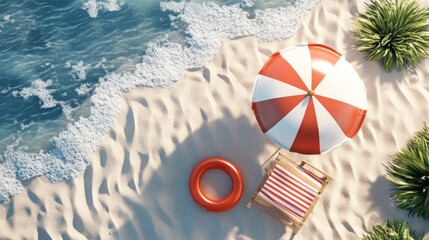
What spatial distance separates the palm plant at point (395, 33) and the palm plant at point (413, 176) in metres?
1.23

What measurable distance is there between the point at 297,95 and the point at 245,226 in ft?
8.23

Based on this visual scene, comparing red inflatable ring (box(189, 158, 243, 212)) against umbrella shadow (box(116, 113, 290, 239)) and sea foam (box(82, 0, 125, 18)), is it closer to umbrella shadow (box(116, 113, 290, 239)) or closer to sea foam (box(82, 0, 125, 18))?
umbrella shadow (box(116, 113, 290, 239))

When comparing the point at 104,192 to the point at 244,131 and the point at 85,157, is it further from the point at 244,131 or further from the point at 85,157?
the point at 244,131

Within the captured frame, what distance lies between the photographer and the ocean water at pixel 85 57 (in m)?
7.13

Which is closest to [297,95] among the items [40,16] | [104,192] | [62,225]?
[104,192]

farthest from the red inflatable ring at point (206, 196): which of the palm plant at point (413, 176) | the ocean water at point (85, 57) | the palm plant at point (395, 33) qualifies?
the palm plant at point (395, 33)

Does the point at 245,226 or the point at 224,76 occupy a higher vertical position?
the point at 224,76

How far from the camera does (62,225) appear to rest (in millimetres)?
6789

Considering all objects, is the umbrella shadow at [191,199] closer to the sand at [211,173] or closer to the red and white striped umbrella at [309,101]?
the sand at [211,173]

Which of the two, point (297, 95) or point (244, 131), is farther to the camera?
point (244, 131)

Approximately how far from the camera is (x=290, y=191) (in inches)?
247

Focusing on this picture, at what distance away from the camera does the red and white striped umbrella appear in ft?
18.0

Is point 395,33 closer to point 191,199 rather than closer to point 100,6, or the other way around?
point 191,199

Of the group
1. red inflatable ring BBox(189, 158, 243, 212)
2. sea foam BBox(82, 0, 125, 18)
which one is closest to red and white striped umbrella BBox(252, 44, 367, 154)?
red inflatable ring BBox(189, 158, 243, 212)
